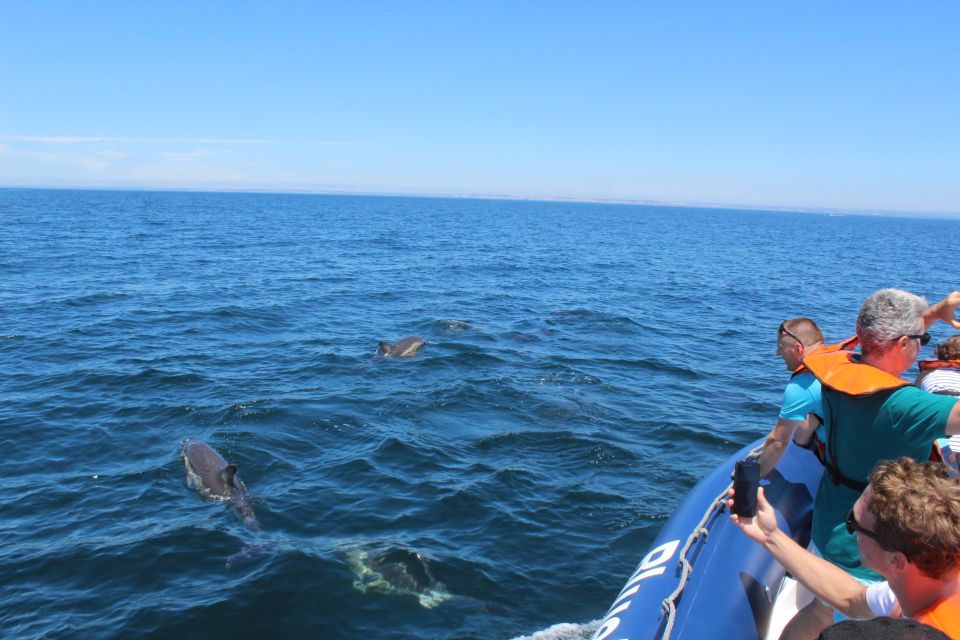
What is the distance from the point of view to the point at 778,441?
484 centimetres

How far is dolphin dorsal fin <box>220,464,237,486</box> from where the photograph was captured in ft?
32.7

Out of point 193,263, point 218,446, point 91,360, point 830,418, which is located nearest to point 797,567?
point 830,418

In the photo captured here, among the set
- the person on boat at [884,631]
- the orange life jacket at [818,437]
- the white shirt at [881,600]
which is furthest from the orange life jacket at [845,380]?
the person on boat at [884,631]

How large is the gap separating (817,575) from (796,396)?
1.79 metres

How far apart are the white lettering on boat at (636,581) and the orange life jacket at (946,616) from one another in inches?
101

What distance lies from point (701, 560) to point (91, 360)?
1705 cm

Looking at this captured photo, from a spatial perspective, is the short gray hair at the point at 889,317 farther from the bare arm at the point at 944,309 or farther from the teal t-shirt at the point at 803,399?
the bare arm at the point at 944,309

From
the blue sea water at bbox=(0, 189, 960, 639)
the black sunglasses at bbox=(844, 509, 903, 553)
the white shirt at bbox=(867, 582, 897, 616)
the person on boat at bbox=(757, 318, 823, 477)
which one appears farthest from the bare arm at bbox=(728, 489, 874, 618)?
the blue sea water at bbox=(0, 189, 960, 639)

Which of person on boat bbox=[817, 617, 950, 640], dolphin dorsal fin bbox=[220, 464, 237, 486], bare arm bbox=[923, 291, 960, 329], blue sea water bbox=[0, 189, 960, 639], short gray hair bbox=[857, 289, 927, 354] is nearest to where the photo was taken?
person on boat bbox=[817, 617, 950, 640]

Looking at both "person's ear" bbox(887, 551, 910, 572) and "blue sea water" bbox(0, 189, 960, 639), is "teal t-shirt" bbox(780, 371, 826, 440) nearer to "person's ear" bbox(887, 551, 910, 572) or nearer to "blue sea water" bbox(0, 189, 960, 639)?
"person's ear" bbox(887, 551, 910, 572)

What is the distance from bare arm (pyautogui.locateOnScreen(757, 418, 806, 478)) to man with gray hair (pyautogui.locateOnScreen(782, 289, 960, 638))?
36 cm

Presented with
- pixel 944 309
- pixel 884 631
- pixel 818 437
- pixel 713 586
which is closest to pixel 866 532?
pixel 884 631

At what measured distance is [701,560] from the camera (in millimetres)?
4980

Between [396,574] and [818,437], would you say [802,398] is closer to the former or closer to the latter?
[818,437]
